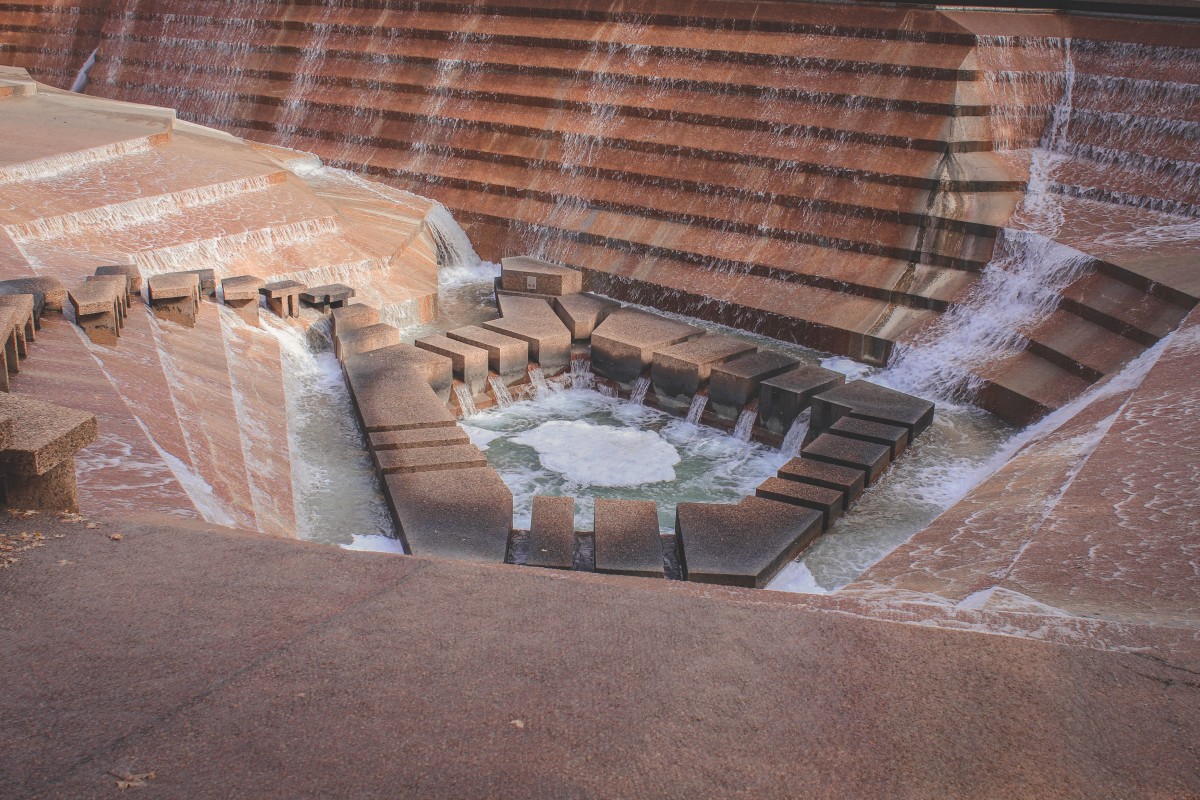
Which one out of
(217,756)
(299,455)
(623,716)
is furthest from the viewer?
(299,455)

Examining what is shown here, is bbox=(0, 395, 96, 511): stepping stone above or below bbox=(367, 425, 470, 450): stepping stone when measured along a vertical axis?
above

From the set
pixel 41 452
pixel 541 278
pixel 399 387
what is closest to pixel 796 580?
pixel 399 387

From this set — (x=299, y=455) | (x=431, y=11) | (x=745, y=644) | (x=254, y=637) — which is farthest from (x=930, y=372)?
(x=431, y=11)

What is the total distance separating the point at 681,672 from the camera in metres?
2.84

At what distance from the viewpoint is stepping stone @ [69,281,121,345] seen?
6152 millimetres

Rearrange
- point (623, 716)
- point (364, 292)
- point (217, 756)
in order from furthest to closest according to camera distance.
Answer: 1. point (364, 292)
2. point (623, 716)
3. point (217, 756)

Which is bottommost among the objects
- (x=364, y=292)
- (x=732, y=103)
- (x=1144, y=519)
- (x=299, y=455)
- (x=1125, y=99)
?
(x=299, y=455)

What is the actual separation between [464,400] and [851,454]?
10.1 ft

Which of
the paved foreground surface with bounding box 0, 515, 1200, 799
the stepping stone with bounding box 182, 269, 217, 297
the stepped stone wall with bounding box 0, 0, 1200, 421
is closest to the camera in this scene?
the paved foreground surface with bounding box 0, 515, 1200, 799

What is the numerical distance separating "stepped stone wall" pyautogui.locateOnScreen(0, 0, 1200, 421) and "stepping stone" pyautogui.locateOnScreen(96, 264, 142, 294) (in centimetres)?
471

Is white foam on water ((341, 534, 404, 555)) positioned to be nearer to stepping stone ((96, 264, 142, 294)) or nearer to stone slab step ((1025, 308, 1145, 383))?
stepping stone ((96, 264, 142, 294))

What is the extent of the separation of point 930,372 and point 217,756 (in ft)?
23.1

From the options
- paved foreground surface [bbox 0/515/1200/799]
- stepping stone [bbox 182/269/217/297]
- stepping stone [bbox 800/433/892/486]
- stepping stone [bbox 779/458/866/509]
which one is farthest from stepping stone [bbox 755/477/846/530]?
stepping stone [bbox 182/269/217/297]

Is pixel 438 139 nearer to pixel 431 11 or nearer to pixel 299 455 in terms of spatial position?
pixel 431 11
